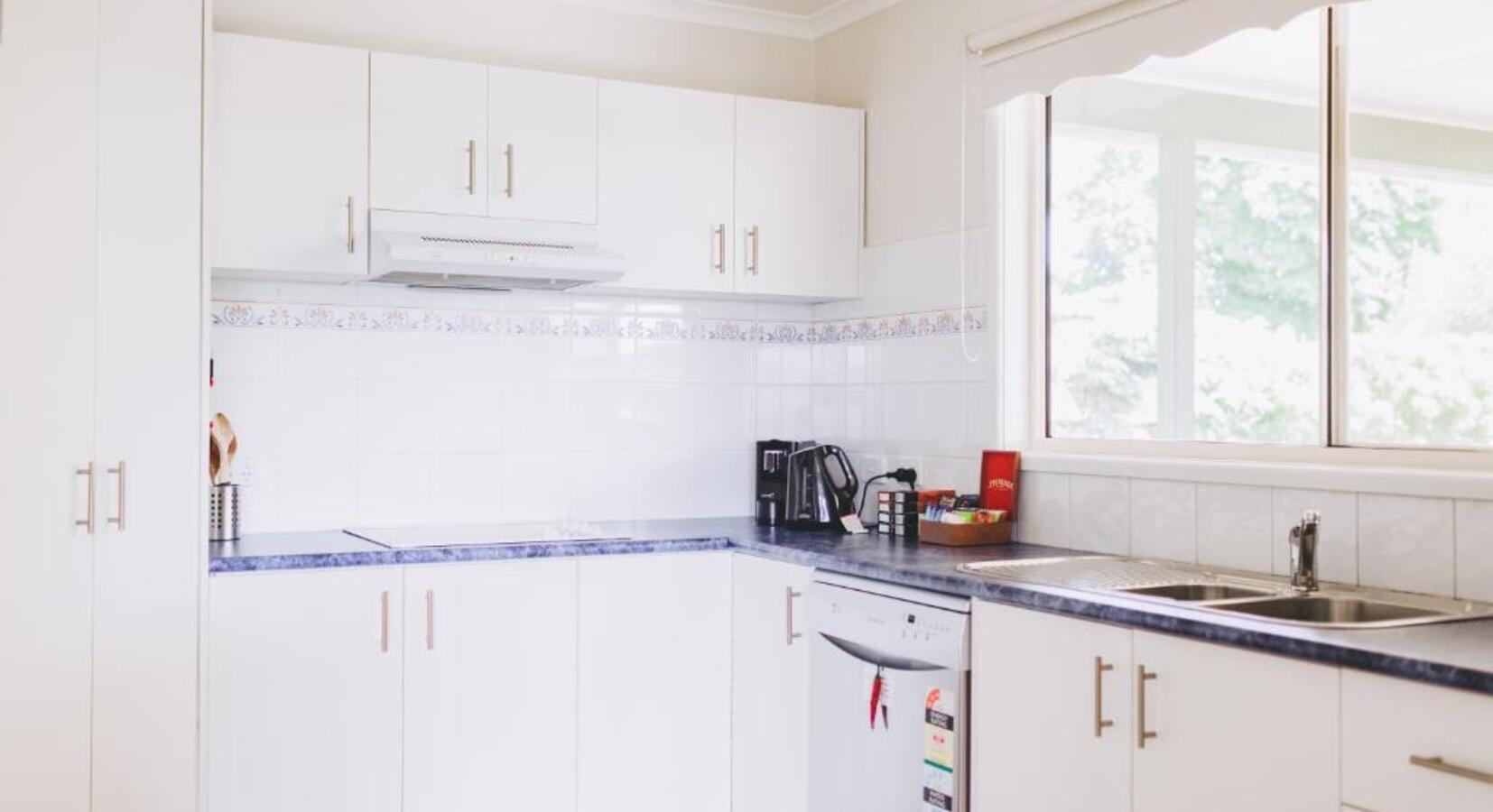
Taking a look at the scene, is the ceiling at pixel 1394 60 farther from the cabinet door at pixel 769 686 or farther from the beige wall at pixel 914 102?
the cabinet door at pixel 769 686

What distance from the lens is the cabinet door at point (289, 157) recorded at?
10.8ft

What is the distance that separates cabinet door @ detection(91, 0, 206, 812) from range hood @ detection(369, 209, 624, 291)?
1.55ft

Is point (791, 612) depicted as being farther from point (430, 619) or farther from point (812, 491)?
point (430, 619)

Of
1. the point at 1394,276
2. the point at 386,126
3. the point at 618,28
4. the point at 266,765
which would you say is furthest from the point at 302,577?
the point at 1394,276

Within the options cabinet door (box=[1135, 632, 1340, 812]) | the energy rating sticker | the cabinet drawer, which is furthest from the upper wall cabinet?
the cabinet drawer

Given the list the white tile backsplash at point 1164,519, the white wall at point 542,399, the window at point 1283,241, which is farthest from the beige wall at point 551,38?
the white tile backsplash at point 1164,519

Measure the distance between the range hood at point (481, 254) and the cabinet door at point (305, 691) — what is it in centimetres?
76

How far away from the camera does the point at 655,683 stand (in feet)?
11.5

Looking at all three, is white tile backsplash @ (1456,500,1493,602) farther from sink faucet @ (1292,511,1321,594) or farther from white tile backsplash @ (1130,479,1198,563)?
white tile backsplash @ (1130,479,1198,563)

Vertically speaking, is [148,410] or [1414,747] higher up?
[148,410]


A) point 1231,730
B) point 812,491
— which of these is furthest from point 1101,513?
point 1231,730

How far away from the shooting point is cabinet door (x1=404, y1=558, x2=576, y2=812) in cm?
325

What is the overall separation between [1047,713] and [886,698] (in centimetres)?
46

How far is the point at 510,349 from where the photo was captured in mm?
3908
